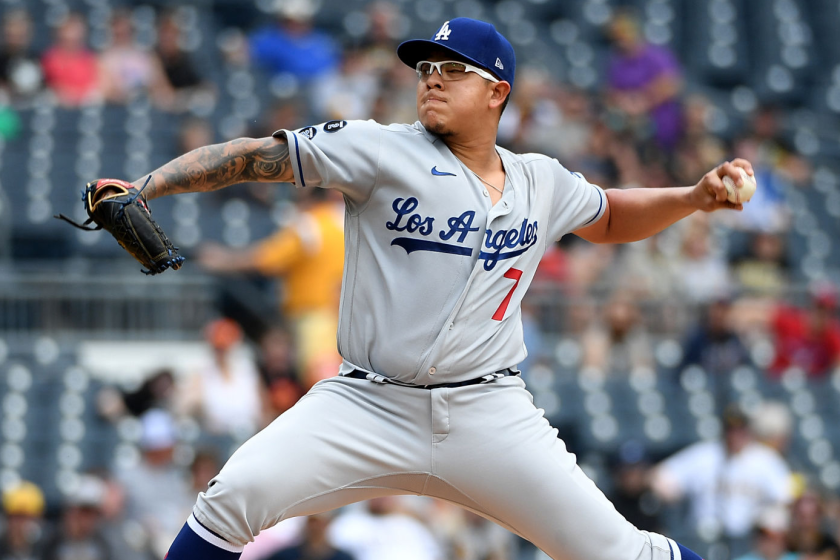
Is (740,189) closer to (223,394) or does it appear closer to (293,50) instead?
(223,394)

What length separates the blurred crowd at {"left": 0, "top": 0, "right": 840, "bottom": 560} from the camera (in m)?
7.38

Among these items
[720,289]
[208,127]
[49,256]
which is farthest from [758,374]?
[49,256]

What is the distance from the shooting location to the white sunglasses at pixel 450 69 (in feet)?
12.1

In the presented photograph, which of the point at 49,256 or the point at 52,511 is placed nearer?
the point at 52,511

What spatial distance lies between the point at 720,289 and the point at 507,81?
660 cm

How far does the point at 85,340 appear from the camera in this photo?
921cm

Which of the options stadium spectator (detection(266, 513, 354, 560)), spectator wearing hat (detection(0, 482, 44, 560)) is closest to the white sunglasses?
stadium spectator (detection(266, 513, 354, 560))

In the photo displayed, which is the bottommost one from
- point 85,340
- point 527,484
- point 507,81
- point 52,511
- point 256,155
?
point 52,511

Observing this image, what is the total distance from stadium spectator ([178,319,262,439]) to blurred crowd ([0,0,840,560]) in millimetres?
13

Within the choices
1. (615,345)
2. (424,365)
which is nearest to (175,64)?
(615,345)

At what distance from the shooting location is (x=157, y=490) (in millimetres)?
7387

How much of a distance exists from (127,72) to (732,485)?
6.29 metres

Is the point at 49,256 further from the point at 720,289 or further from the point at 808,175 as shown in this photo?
the point at 808,175

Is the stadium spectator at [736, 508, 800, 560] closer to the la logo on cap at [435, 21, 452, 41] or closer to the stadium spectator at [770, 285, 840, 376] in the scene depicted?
the stadium spectator at [770, 285, 840, 376]
